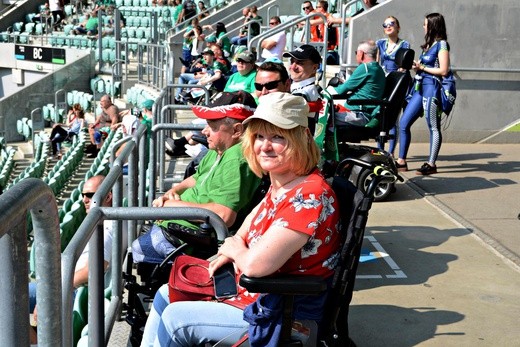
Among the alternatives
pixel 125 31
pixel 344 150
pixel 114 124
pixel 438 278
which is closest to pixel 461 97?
pixel 344 150

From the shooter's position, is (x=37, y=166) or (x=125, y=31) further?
(x=125, y=31)

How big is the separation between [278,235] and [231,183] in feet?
3.86

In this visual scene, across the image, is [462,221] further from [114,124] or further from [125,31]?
[125,31]

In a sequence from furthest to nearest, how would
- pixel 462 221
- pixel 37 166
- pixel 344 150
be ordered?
pixel 37 166
pixel 344 150
pixel 462 221

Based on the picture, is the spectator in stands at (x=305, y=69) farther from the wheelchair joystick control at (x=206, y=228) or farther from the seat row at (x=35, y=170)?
the seat row at (x=35, y=170)

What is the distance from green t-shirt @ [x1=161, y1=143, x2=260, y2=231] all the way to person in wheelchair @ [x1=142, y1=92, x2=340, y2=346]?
0.74 meters

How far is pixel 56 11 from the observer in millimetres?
30172

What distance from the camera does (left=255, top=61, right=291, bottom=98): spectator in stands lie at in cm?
574

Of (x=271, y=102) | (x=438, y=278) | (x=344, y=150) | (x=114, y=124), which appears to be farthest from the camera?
(x=114, y=124)

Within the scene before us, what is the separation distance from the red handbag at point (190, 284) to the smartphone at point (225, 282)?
5 cm

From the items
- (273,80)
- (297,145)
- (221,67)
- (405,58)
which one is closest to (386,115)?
(405,58)

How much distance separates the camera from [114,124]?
14.7m

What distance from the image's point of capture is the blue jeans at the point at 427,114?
834 centimetres

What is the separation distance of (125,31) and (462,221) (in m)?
20.9
